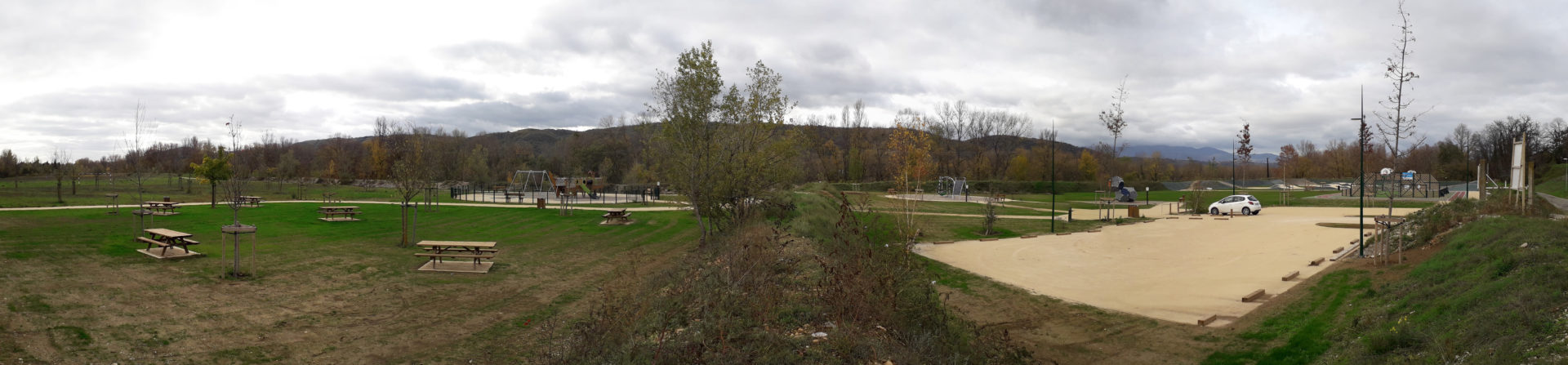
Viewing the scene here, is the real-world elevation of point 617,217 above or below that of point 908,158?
below

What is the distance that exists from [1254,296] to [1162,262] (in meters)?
5.57

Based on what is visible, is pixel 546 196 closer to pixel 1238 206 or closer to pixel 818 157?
pixel 1238 206

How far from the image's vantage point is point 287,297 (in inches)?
436

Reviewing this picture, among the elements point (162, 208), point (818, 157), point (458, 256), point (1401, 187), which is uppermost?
point (818, 157)

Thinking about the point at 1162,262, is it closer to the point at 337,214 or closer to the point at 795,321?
the point at 795,321

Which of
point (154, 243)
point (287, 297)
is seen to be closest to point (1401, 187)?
point (287, 297)

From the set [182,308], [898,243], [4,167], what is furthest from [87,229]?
[4,167]

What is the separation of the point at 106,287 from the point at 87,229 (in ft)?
38.0

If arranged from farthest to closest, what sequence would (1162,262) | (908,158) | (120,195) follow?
(120,195), (908,158), (1162,262)

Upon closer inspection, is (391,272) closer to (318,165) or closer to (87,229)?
(87,229)

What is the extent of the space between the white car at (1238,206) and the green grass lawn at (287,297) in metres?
30.9

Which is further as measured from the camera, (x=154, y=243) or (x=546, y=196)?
(x=546, y=196)

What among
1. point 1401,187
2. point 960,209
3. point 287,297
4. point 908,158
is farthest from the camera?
point 1401,187

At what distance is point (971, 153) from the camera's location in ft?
291
